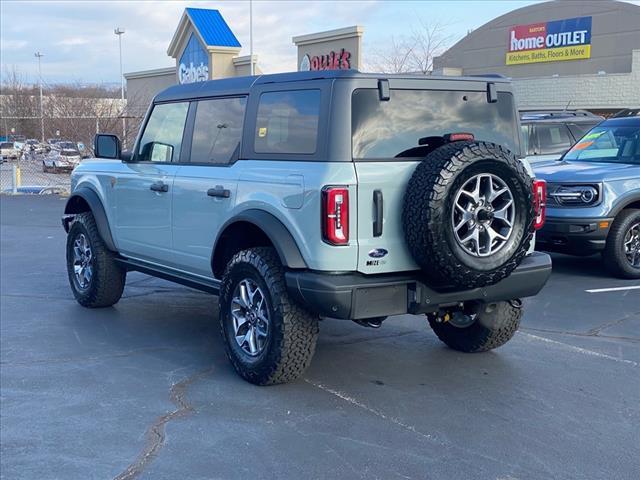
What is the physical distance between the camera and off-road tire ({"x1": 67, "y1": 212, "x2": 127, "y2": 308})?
7.38 meters

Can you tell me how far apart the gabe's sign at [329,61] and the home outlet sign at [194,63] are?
6765mm

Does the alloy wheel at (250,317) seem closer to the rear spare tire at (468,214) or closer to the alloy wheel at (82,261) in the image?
the rear spare tire at (468,214)

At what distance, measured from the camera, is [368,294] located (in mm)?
4727

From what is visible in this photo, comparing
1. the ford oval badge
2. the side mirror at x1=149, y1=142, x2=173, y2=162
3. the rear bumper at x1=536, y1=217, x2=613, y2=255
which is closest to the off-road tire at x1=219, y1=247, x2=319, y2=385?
the ford oval badge

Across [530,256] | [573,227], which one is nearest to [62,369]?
[530,256]

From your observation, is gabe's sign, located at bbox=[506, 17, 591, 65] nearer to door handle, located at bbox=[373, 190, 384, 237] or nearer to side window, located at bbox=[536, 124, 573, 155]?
side window, located at bbox=[536, 124, 573, 155]

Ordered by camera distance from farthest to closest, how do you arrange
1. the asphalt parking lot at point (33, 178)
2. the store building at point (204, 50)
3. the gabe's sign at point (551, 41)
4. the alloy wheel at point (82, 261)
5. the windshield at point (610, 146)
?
the gabe's sign at point (551, 41), the store building at point (204, 50), the asphalt parking lot at point (33, 178), the windshield at point (610, 146), the alloy wheel at point (82, 261)

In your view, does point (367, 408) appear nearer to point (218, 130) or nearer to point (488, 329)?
point (488, 329)

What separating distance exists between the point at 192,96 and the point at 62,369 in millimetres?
2368

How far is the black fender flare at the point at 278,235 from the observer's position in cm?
484

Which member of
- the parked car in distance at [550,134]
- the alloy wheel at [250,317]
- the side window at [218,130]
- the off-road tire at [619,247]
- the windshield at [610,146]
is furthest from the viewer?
the parked car in distance at [550,134]

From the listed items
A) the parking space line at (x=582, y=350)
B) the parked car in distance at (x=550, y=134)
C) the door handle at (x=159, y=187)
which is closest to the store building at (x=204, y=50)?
the parked car in distance at (x=550, y=134)

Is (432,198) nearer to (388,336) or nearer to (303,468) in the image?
(303,468)

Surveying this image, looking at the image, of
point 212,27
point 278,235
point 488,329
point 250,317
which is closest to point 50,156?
point 212,27
